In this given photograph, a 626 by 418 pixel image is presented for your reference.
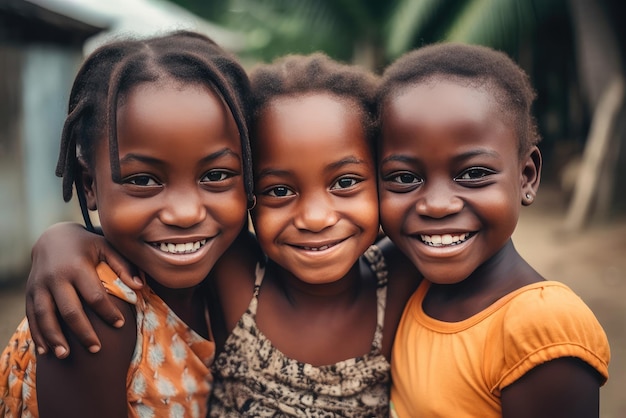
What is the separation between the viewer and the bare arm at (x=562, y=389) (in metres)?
1.55

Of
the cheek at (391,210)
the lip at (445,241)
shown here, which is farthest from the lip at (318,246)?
the lip at (445,241)

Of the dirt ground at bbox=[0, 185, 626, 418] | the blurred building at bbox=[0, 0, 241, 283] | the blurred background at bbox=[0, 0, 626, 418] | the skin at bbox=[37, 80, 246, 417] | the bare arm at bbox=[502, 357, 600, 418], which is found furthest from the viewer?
the blurred building at bbox=[0, 0, 241, 283]

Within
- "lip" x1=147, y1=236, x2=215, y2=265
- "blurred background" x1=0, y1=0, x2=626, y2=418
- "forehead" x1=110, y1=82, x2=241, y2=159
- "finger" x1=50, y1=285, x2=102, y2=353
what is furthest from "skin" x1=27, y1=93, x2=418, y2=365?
"blurred background" x1=0, y1=0, x2=626, y2=418

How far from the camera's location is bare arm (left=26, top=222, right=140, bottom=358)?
161 cm

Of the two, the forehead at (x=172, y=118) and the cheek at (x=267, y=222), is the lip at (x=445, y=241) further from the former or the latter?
the forehead at (x=172, y=118)

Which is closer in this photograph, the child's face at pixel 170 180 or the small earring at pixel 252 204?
the child's face at pixel 170 180

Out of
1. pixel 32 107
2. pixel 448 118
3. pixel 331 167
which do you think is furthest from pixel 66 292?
pixel 32 107

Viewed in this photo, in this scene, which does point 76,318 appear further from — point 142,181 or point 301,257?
point 301,257

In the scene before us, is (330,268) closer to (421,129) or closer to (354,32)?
(421,129)

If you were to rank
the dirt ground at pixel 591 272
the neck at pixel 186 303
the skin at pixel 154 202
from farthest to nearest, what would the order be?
the dirt ground at pixel 591 272 → the neck at pixel 186 303 → the skin at pixel 154 202

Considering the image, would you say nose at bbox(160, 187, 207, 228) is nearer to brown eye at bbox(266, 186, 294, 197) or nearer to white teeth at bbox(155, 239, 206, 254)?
white teeth at bbox(155, 239, 206, 254)

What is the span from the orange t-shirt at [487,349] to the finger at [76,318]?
914 millimetres

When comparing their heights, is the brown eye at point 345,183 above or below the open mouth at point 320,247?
above

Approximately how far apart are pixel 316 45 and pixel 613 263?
28.7 ft
